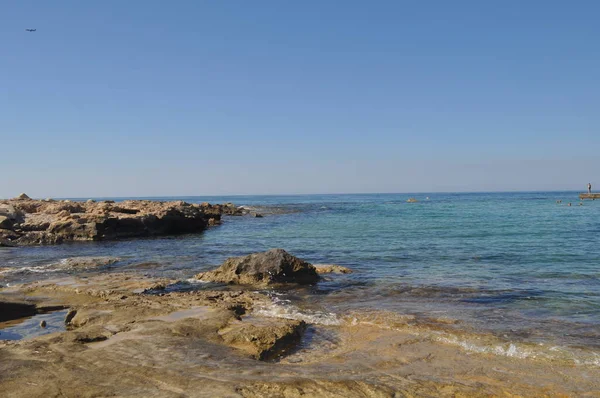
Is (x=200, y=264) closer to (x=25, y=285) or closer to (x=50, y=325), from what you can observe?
(x=25, y=285)

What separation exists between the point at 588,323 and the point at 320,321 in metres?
5.89

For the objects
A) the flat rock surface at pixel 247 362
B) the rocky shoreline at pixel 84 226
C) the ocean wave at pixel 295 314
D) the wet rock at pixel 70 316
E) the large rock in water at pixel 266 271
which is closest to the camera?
the flat rock surface at pixel 247 362

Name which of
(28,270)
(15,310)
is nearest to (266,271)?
(15,310)

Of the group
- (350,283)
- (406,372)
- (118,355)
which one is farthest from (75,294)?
(406,372)

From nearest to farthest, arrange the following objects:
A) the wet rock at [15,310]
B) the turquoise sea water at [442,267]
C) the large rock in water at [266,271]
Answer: the turquoise sea water at [442,267]
the wet rock at [15,310]
the large rock in water at [266,271]

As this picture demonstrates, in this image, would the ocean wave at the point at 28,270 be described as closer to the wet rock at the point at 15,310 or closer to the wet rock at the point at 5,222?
the wet rock at the point at 15,310

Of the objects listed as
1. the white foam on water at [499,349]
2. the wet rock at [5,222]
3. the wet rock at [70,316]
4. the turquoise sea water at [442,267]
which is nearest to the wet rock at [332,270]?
the turquoise sea water at [442,267]

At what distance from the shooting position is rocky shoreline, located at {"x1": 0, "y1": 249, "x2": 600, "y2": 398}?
17.6 ft

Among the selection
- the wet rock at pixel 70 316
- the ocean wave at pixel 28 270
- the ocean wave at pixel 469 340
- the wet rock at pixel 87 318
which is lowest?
the ocean wave at pixel 28 270

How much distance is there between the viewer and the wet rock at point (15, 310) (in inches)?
397

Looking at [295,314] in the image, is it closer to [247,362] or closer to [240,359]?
[240,359]

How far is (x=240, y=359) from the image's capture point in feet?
21.6

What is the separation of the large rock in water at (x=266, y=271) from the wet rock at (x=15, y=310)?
526 centimetres

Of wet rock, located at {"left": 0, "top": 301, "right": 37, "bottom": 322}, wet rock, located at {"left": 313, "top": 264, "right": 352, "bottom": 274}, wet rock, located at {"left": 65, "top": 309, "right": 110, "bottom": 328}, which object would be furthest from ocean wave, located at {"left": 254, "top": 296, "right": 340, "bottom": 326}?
wet rock, located at {"left": 0, "top": 301, "right": 37, "bottom": 322}
